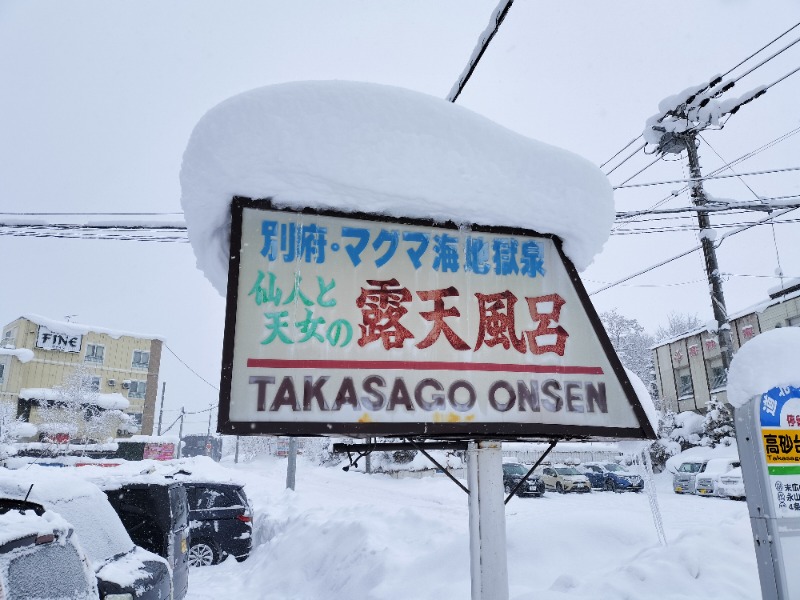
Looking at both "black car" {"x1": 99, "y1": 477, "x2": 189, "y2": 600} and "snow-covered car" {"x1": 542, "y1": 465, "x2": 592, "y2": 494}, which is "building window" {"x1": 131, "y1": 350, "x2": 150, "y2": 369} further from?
"black car" {"x1": 99, "y1": 477, "x2": 189, "y2": 600}

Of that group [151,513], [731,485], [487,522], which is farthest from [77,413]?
[487,522]

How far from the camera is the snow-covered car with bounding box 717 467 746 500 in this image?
19.7 m

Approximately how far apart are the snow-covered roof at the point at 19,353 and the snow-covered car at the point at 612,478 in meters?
43.7

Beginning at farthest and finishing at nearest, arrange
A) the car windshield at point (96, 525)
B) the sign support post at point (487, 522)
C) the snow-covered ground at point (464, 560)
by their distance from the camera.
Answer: the snow-covered ground at point (464, 560), the car windshield at point (96, 525), the sign support post at point (487, 522)

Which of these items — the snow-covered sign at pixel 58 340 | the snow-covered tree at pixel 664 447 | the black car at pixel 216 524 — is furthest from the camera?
the snow-covered sign at pixel 58 340

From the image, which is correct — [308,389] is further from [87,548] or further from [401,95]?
[87,548]

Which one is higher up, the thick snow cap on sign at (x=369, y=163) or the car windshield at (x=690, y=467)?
the thick snow cap on sign at (x=369, y=163)

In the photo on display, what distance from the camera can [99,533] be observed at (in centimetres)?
504

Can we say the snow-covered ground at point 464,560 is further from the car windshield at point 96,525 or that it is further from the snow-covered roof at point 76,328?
the snow-covered roof at point 76,328

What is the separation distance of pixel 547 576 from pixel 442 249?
5554 mm

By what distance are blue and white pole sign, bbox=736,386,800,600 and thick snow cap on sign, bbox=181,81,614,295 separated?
2.59 m

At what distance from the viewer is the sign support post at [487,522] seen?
12.2 ft

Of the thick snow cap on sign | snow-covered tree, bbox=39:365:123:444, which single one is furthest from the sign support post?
snow-covered tree, bbox=39:365:123:444

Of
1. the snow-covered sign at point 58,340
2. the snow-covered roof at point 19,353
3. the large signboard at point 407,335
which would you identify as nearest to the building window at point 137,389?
the snow-covered sign at point 58,340
